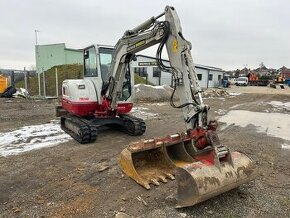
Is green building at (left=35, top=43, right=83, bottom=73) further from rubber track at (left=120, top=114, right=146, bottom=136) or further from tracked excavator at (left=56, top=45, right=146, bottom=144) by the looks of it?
rubber track at (left=120, top=114, right=146, bottom=136)

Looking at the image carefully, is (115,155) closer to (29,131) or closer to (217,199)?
(217,199)

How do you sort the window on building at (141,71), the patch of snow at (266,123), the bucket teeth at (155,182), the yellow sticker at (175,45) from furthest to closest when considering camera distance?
1. the window on building at (141,71)
2. the patch of snow at (266,123)
3. the yellow sticker at (175,45)
4. the bucket teeth at (155,182)

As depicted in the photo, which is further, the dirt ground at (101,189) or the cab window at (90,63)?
the cab window at (90,63)

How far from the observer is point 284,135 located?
Result: 342 inches

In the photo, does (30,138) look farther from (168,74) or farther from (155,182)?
(168,74)

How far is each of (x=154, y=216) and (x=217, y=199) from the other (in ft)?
3.26

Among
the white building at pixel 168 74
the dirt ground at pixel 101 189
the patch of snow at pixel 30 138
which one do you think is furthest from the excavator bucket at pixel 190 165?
the white building at pixel 168 74

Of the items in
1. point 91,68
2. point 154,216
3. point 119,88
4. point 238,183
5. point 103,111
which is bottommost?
point 154,216

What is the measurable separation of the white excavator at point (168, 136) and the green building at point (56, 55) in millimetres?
24906

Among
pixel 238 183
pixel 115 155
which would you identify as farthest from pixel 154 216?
pixel 115 155

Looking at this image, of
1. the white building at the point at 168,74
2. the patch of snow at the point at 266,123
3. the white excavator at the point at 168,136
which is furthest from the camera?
the white building at the point at 168,74

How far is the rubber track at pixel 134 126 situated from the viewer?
25.8 ft

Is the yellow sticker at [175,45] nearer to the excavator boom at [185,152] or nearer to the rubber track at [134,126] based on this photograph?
the excavator boom at [185,152]

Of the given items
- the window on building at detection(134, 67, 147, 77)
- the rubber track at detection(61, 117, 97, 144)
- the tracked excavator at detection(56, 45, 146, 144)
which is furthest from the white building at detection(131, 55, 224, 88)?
the rubber track at detection(61, 117, 97, 144)
